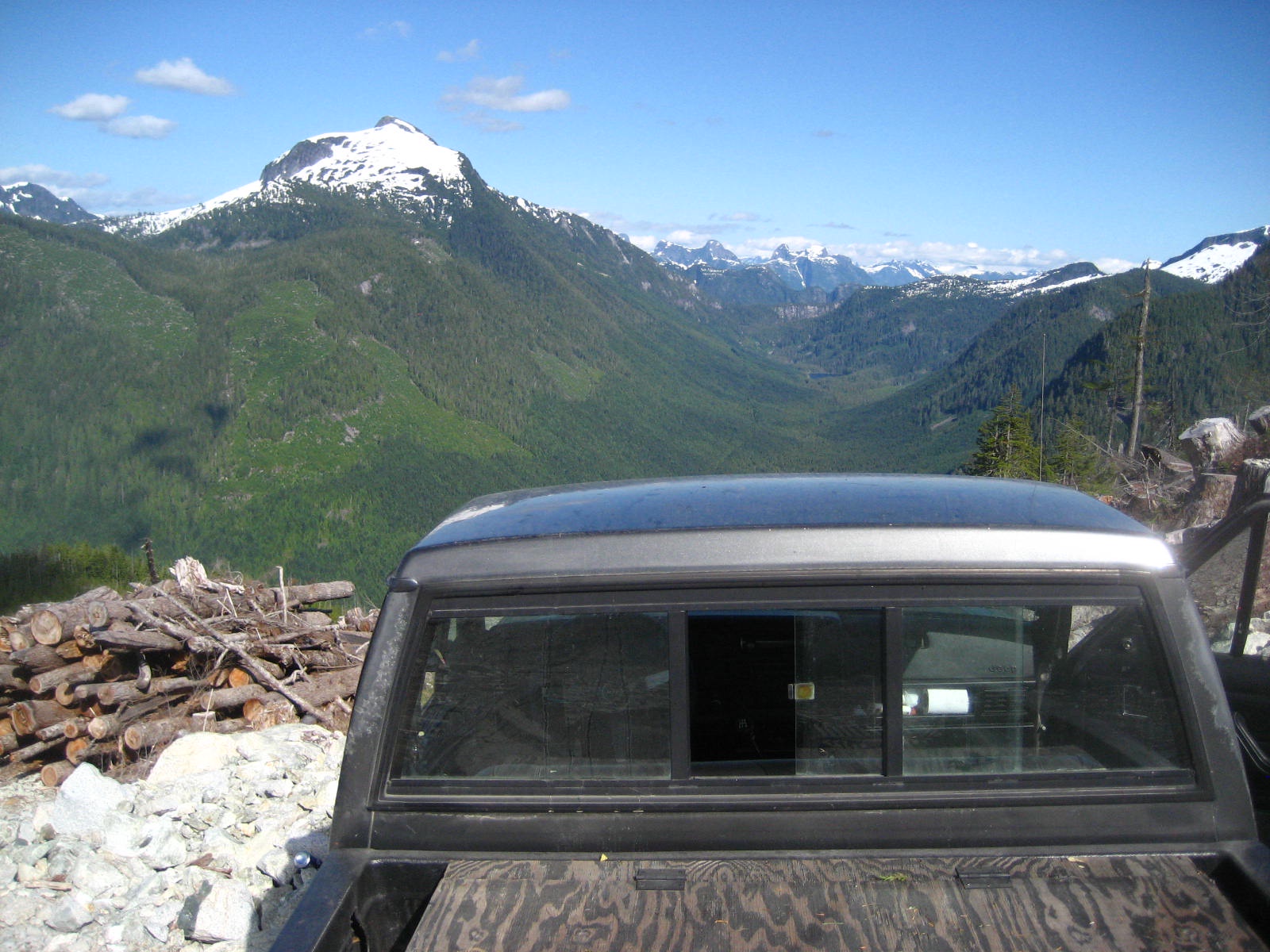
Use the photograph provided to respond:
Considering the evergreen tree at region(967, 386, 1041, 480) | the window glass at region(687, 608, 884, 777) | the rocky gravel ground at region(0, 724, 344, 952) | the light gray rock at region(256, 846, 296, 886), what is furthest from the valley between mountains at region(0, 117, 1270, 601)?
the window glass at region(687, 608, 884, 777)

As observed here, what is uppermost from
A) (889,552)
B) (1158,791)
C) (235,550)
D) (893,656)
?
(889,552)

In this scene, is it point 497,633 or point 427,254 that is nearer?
point 497,633

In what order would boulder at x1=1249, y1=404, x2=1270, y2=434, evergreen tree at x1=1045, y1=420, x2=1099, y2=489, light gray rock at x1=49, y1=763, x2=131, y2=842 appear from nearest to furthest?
light gray rock at x1=49, y1=763, x2=131, y2=842, boulder at x1=1249, y1=404, x2=1270, y2=434, evergreen tree at x1=1045, y1=420, x2=1099, y2=489

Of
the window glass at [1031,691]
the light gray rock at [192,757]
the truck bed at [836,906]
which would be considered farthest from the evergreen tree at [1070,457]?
the truck bed at [836,906]

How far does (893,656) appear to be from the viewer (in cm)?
244

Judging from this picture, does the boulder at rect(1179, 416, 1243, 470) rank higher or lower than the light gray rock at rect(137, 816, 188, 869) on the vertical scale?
higher

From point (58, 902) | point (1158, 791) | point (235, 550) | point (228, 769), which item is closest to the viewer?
point (1158, 791)

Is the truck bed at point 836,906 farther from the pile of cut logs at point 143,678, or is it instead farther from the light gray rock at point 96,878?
the pile of cut logs at point 143,678

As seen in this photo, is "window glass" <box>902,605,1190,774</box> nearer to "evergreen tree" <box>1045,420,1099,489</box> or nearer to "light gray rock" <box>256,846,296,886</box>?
"light gray rock" <box>256,846,296,886</box>

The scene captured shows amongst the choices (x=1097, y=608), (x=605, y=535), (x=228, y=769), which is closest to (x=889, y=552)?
(x=1097, y=608)

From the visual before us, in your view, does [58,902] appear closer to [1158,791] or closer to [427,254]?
[1158,791]

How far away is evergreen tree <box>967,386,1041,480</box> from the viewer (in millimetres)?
29078

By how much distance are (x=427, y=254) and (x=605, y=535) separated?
579ft

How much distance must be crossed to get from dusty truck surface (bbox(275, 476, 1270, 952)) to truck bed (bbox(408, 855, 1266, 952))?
1 cm
